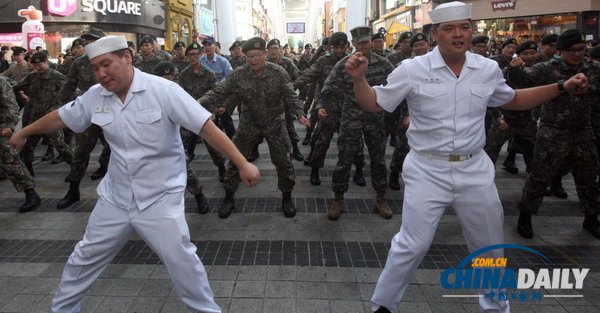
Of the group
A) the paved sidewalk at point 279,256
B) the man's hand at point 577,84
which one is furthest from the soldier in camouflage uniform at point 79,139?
the man's hand at point 577,84

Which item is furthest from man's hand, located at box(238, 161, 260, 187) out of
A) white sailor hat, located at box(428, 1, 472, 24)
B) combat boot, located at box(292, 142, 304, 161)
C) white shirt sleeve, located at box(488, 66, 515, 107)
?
combat boot, located at box(292, 142, 304, 161)

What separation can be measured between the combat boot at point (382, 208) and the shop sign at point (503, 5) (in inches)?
792

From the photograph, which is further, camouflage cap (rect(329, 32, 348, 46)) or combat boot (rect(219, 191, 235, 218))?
camouflage cap (rect(329, 32, 348, 46))

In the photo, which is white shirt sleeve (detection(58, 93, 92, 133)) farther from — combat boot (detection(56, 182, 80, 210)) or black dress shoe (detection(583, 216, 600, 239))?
black dress shoe (detection(583, 216, 600, 239))

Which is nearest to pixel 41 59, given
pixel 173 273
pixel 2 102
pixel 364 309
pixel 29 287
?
pixel 2 102

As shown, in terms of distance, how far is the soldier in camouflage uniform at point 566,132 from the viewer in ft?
13.3

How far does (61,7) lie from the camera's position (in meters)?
21.1

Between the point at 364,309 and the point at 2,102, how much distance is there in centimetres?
477

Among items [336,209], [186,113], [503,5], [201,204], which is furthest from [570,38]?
[503,5]

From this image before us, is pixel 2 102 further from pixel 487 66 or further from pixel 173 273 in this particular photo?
pixel 487 66

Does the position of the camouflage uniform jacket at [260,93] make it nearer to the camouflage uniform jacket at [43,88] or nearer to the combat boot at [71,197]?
the combat boot at [71,197]

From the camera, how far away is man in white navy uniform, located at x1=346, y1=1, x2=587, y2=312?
2600mm

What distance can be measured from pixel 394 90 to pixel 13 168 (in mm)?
4903

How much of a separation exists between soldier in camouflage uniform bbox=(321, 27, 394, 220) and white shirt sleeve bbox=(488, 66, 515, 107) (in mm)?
2237
